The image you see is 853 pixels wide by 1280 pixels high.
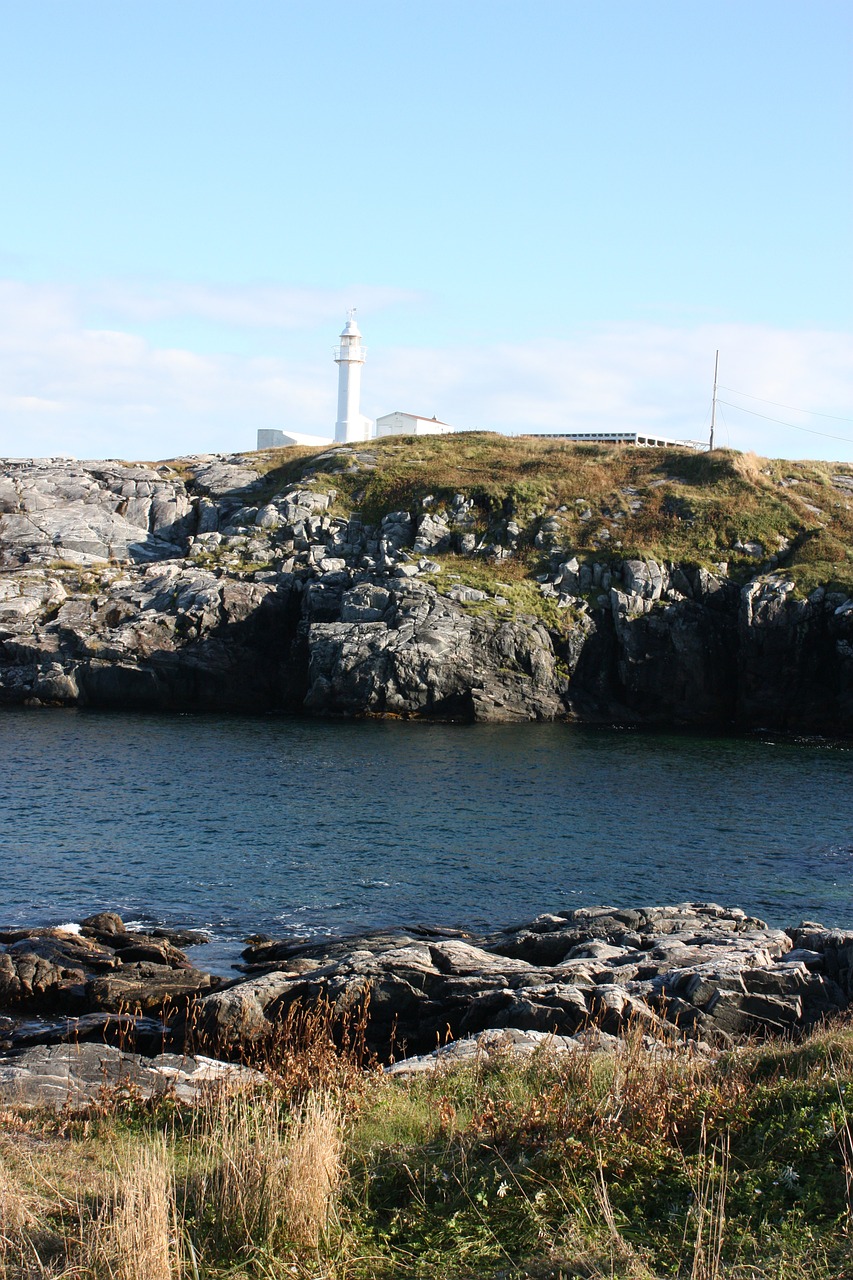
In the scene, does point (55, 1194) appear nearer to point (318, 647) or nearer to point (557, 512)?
point (318, 647)

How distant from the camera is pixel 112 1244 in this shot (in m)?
7.89

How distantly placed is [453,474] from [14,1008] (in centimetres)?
7523

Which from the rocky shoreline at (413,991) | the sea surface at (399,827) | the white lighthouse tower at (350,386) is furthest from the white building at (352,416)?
the rocky shoreline at (413,991)

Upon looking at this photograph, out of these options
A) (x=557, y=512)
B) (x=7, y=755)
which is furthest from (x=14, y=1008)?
(x=557, y=512)

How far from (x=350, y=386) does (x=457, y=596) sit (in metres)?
61.5

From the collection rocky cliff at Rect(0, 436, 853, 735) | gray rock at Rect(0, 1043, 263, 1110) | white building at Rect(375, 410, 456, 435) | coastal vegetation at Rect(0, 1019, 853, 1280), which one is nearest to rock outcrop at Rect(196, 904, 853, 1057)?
gray rock at Rect(0, 1043, 263, 1110)

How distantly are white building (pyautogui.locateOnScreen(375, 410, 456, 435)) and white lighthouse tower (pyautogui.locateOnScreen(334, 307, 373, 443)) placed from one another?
16.2 ft

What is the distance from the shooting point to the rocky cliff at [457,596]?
74.2 metres

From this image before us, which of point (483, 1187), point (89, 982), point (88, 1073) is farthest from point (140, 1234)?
point (89, 982)

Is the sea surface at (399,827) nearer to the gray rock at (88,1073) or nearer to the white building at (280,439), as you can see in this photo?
the gray rock at (88,1073)

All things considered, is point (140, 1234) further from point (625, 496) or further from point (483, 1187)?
point (625, 496)

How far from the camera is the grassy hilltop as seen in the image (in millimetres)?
81000

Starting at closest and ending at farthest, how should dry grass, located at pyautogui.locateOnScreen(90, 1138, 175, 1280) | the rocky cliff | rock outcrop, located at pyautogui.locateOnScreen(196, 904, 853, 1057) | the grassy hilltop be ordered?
dry grass, located at pyautogui.locateOnScreen(90, 1138, 175, 1280)
rock outcrop, located at pyautogui.locateOnScreen(196, 904, 853, 1057)
the rocky cliff
the grassy hilltop

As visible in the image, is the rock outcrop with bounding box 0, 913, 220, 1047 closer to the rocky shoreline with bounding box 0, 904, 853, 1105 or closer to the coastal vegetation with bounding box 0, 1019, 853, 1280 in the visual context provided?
the rocky shoreline with bounding box 0, 904, 853, 1105
